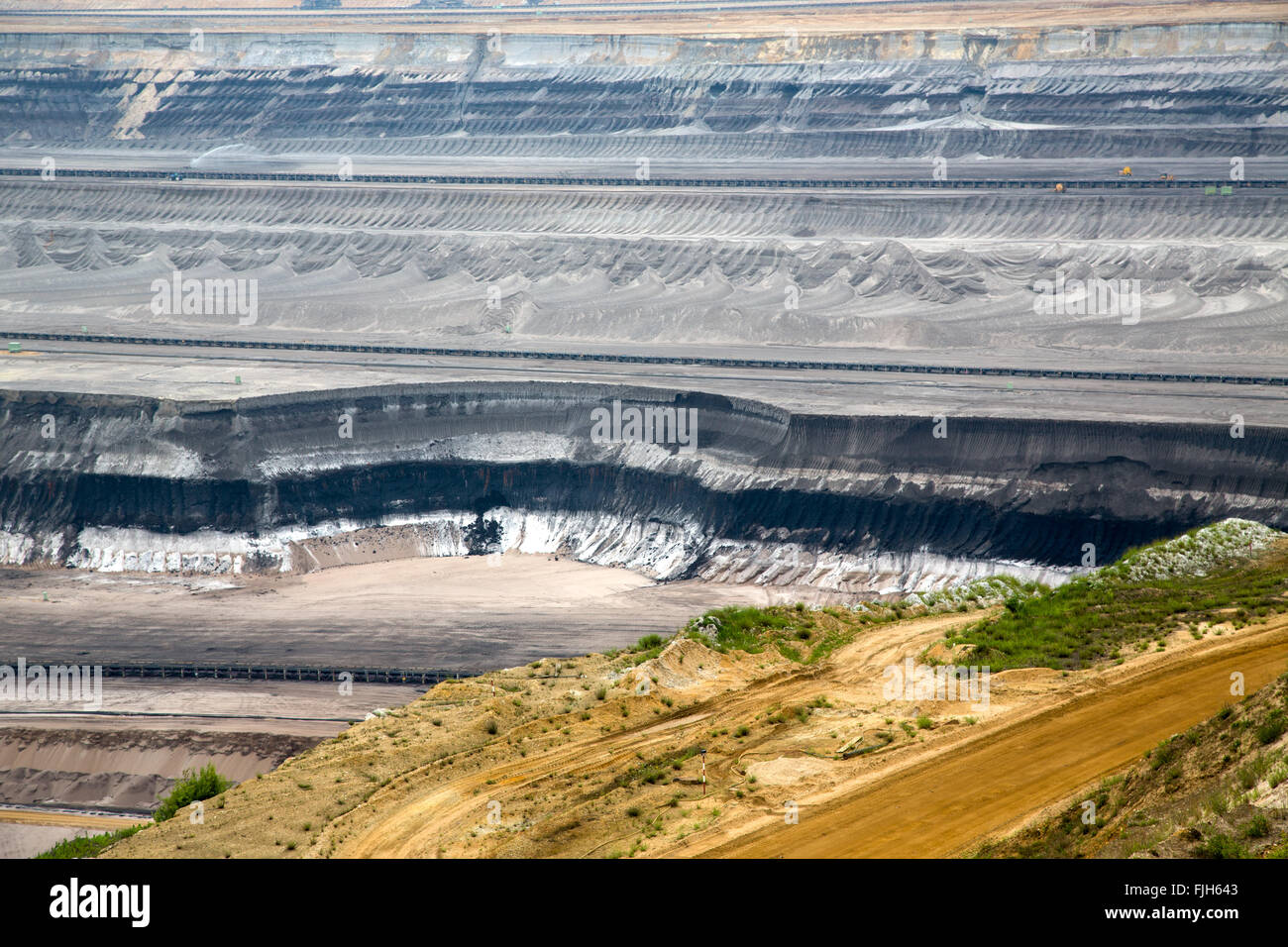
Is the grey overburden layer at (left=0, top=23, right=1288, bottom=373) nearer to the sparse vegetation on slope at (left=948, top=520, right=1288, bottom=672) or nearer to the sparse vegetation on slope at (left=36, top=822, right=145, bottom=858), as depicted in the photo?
the sparse vegetation on slope at (left=948, top=520, right=1288, bottom=672)

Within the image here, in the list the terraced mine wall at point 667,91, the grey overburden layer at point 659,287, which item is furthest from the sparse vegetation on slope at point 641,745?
the terraced mine wall at point 667,91

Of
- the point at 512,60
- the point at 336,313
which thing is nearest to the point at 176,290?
the point at 336,313

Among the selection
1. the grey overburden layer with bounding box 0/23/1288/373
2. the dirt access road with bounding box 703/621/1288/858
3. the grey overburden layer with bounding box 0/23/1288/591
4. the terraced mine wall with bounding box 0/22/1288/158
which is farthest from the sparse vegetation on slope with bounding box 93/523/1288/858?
the terraced mine wall with bounding box 0/22/1288/158

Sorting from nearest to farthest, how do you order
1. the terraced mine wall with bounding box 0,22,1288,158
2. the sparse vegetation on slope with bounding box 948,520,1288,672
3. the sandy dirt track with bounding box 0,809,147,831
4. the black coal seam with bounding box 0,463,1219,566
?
the sparse vegetation on slope with bounding box 948,520,1288,672
the sandy dirt track with bounding box 0,809,147,831
the black coal seam with bounding box 0,463,1219,566
the terraced mine wall with bounding box 0,22,1288,158

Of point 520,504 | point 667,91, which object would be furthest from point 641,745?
point 667,91

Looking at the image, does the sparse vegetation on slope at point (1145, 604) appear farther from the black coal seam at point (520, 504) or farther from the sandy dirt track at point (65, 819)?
the sandy dirt track at point (65, 819)

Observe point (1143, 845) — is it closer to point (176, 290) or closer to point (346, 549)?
point (346, 549)
